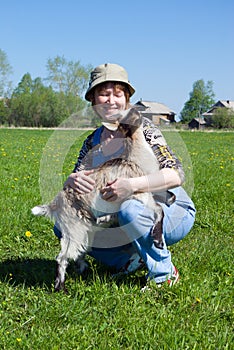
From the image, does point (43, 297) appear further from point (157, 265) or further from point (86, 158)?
point (86, 158)

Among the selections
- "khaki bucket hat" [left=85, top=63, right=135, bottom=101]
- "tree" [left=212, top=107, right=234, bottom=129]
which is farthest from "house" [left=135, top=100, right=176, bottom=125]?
"tree" [left=212, top=107, right=234, bottom=129]

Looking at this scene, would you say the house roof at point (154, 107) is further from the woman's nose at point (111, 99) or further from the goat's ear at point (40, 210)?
the goat's ear at point (40, 210)

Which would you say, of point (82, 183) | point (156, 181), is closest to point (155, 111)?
point (156, 181)

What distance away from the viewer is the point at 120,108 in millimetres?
3416

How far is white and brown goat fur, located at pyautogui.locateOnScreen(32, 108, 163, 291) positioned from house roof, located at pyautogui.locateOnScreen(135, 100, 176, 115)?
0.31 m

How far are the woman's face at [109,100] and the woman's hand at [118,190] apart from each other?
533 millimetres

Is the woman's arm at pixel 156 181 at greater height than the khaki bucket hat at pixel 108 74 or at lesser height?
lesser

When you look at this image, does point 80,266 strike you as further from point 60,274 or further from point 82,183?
point 82,183

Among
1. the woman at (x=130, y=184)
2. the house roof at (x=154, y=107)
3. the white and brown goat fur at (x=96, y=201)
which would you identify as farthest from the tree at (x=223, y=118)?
the white and brown goat fur at (x=96, y=201)

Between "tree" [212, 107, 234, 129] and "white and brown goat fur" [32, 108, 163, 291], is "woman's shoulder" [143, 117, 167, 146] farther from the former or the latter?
"tree" [212, 107, 234, 129]

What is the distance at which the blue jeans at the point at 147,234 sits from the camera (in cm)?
327

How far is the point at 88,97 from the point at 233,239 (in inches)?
96.1

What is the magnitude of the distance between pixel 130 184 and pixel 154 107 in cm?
95

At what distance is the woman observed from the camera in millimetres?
3193
